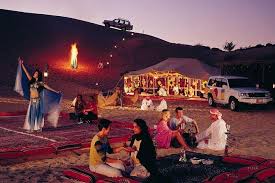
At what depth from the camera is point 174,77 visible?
33.4 meters

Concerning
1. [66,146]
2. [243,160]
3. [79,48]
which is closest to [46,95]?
[66,146]

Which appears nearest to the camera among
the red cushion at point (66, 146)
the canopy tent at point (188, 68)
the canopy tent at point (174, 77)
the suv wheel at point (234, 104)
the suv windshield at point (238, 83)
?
the red cushion at point (66, 146)

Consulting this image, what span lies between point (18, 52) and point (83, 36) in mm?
20050

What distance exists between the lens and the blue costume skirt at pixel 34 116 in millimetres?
13445

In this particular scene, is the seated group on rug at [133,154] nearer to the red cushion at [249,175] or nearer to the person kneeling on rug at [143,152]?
the person kneeling on rug at [143,152]

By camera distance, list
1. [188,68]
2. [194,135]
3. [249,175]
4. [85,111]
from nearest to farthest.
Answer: [249,175] → [194,135] → [85,111] → [188,68]

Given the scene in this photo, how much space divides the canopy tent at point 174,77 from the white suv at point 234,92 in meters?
4.87

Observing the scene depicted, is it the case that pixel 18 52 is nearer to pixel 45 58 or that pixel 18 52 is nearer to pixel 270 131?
pixel 45 58

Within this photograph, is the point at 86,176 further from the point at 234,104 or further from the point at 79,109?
the point at 234,104

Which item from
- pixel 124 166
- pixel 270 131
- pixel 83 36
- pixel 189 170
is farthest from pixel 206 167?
pixel 83 36

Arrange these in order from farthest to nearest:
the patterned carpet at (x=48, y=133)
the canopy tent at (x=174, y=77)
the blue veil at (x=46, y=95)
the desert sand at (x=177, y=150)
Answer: the canopy tent at (x=174, y=77) < the blue veil at (x=46, y=95) < the patterned carpet at (x=48, y=133) < the desert sand at (x=177, y=150)

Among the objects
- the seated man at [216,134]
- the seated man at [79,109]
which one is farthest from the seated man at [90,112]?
the seated man at [216,134]

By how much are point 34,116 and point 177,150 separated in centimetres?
494

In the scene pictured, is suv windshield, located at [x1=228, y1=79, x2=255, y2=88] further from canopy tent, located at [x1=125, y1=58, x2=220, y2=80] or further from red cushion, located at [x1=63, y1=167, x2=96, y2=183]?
red cushion, located at [x1=63, y1=167, x2=96, y2=183]
